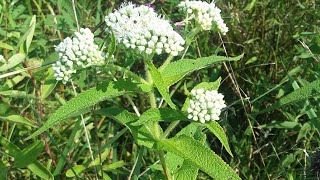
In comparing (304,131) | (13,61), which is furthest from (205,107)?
(304,131)

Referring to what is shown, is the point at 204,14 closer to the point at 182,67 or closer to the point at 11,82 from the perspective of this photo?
the point at 182,67

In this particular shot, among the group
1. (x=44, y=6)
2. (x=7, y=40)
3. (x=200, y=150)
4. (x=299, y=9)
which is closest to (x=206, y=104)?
(x=200, y=150)

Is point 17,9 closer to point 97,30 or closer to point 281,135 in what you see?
point 97,30

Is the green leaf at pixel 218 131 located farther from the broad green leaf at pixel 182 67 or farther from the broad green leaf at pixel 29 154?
the broad green leaf at pixel 29 154

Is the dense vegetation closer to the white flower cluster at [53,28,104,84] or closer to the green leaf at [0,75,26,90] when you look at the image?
the green leaf at [0,75,26,90]

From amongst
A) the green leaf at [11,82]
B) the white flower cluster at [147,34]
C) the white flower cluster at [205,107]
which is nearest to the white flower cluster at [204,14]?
the white flower cluster at [147,34]

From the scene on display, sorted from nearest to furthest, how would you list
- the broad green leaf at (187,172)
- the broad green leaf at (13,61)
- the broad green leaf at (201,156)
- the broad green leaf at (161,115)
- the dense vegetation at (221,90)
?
the broad green leaf at (201,156), the broad green leaf at (161,115), the broad green leaf at (187,172), the broad green leaf at (13,61), the dense vegetation at (221,90)
